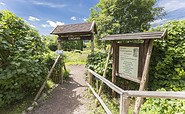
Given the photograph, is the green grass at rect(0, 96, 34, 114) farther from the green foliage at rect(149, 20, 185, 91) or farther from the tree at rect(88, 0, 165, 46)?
the tree at rect(88, 0, 165, 46)

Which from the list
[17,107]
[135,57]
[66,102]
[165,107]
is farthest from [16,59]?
[165,107]

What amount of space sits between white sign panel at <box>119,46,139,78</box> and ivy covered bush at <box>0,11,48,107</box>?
2.79 metres

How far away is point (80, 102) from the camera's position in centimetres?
441

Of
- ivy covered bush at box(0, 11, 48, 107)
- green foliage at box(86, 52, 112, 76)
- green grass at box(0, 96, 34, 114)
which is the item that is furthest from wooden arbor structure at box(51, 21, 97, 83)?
green grass at box(0, 96, 34, 114)

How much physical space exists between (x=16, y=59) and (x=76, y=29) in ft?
11.7

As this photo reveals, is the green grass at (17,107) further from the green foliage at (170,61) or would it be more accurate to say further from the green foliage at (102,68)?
the green foliage at (170,61)

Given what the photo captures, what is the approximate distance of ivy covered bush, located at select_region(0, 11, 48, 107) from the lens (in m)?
3.59

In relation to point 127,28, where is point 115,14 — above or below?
above

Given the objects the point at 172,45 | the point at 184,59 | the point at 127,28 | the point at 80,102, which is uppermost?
the point at 127,28

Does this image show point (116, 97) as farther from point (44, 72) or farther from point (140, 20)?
point (140, 20)

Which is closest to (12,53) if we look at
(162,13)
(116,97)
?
(116,97)

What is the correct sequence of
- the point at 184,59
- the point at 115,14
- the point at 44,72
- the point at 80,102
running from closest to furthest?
1. the point at 184,59
2. the point at 80,102
3. the point at 44,72
4. the point at 115,14

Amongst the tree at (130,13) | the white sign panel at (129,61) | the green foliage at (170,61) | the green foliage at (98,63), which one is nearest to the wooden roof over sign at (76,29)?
the green foliage at (98,63)

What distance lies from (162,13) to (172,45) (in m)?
15.7
